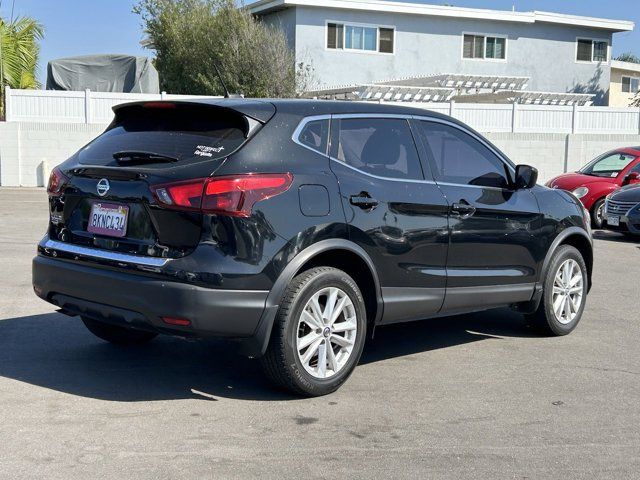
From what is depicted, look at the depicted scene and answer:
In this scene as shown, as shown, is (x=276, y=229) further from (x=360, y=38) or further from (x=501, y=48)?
(x=501, y=48)

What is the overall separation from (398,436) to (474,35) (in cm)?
3344

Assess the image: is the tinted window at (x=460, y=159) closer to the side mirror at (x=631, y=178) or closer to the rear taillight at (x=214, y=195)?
the rear taillight at (x=214, y=195)

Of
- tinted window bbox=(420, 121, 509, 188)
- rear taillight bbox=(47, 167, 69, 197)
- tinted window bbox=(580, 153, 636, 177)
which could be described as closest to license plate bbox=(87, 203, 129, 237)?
rear taillight bbox=(47, 167, 69, 197)

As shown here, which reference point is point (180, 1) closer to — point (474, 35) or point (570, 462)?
point (474, 35)

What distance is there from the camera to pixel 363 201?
5.57 m

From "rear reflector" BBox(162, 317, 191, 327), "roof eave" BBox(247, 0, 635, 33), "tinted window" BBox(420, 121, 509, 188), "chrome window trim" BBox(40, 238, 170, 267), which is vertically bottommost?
"rear reflector" BBox(162, 317, 191, 327)

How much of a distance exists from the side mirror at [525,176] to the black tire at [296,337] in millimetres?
2050

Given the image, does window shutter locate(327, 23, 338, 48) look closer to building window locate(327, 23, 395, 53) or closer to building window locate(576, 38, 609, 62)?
building window locate(327, 23, 395, 53)

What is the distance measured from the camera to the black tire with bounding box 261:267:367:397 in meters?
5.13

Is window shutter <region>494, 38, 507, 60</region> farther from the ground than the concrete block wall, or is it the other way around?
window shutter <region>494, 38, 507, 60</region>

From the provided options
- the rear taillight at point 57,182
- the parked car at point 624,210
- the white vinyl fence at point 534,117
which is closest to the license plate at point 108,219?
the rear taillight at point 57,182

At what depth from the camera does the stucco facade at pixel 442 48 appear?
108 ft

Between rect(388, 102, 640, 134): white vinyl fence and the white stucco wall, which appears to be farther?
the white stucco wall

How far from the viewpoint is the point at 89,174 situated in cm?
544
